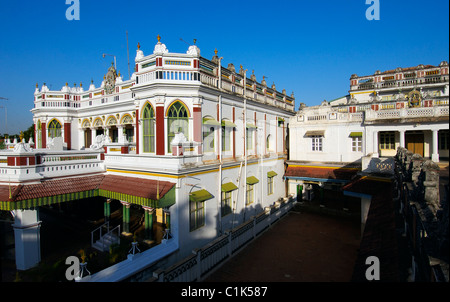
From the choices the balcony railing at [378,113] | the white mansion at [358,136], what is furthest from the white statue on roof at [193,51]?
the balcony railing at [378,113]

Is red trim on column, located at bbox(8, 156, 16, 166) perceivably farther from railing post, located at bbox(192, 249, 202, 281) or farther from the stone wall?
the stone wall

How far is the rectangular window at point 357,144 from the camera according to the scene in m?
18.1

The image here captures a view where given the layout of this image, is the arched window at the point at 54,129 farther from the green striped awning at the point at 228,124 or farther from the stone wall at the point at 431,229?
the stone wall at the point at 431,229

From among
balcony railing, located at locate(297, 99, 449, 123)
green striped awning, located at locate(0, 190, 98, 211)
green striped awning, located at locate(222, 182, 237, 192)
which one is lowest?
green striped awning, located at locate(222, 182, 237, 192)

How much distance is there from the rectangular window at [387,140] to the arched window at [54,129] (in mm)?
25149

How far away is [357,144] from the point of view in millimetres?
18188

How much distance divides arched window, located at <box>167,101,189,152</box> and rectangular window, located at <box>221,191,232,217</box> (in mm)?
3931

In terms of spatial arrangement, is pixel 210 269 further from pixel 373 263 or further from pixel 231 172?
pixel 373 263

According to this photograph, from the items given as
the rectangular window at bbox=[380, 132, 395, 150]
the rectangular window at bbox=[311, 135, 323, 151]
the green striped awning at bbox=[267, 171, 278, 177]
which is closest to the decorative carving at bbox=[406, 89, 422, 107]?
the rectangular window at bbox=[380, 132, 395, 150]

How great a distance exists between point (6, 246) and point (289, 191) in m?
18.1

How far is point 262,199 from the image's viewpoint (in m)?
17.6

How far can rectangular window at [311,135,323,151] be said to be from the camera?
19594 millimetres

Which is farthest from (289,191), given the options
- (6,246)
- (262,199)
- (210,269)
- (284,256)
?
(6,246)

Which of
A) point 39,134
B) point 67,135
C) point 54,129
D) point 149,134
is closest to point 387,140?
point 149,134
